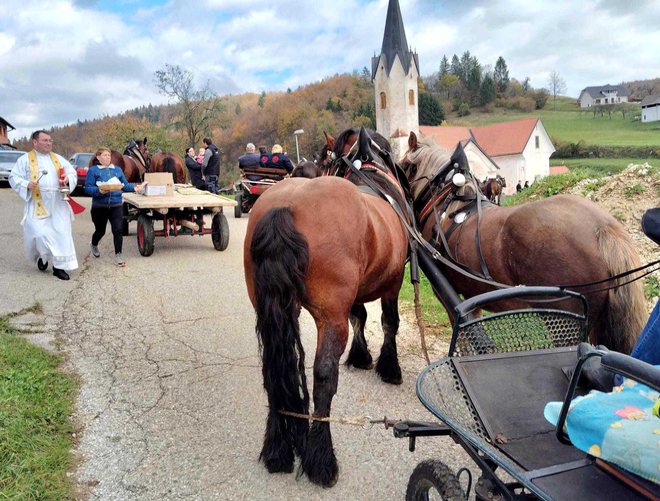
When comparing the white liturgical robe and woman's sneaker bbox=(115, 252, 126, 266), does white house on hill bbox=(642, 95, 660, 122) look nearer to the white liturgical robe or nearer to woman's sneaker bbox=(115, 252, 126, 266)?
woman's sneaker bbox=(115, 252, 126, 266)

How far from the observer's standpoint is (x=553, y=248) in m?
3.35

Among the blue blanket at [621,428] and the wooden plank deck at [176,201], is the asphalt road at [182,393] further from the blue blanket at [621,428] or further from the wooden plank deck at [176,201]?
the blue blanket at [621,428]

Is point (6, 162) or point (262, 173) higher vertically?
point (6, 162)

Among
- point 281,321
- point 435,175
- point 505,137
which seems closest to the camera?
point 281,321

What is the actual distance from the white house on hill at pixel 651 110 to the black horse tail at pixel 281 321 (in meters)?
90.2

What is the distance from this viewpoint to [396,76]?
50750 millimetres

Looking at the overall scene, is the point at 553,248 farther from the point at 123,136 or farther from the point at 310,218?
the point at 123,136

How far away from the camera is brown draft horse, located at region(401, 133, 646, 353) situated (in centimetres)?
313

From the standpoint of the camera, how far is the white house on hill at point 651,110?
250ft

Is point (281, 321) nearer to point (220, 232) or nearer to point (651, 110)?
point (220, 232)

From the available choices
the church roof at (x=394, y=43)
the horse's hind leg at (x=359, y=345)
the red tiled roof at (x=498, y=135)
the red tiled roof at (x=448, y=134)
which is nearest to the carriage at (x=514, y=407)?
the horse's hind leg at (x=359, y=345)

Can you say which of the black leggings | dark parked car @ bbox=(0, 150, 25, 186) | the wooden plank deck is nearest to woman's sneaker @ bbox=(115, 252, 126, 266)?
the black leggings

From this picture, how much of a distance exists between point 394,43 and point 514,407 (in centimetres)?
5447

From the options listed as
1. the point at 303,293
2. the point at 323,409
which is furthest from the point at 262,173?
the point at 323,409
